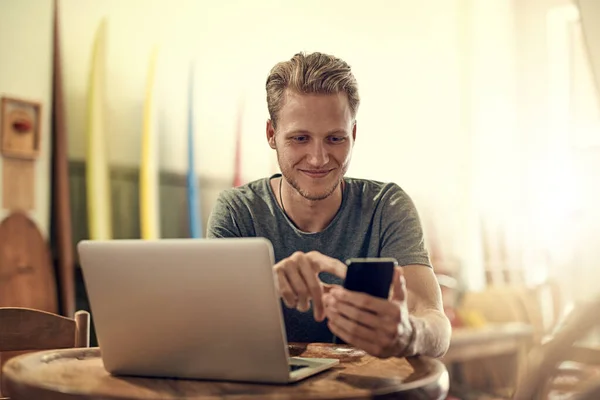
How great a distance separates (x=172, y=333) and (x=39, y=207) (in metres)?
1.64

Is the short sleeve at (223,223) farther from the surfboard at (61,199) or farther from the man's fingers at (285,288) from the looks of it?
the surfboard at (61,199)

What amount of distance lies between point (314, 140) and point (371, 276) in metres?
0.72

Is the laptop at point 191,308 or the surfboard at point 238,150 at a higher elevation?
the surfboard at point 238,150

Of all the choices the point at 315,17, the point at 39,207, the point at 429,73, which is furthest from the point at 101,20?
the point at 429,73

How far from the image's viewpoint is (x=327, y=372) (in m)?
1.17

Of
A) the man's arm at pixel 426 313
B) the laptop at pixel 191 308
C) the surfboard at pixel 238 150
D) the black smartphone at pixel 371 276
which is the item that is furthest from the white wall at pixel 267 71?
the black smartphone at pixel 371 276

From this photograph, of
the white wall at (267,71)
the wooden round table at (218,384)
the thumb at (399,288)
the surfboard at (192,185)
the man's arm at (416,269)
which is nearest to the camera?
the wooden round table at (218,384)

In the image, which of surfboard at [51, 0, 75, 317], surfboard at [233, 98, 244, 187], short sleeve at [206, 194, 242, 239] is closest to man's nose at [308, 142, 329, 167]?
short sleeve at [206, 194, 242, 239]

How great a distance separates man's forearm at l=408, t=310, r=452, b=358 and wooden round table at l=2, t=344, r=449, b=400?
38mm

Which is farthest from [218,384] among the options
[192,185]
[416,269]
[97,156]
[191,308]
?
[192,185]

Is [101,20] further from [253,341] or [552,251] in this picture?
[552,251]

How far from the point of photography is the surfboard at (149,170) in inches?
112

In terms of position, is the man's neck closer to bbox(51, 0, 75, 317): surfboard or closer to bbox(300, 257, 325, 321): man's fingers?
bbox(300, 257, 325, 321): man's fingers

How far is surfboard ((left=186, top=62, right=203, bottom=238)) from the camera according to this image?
306cm
